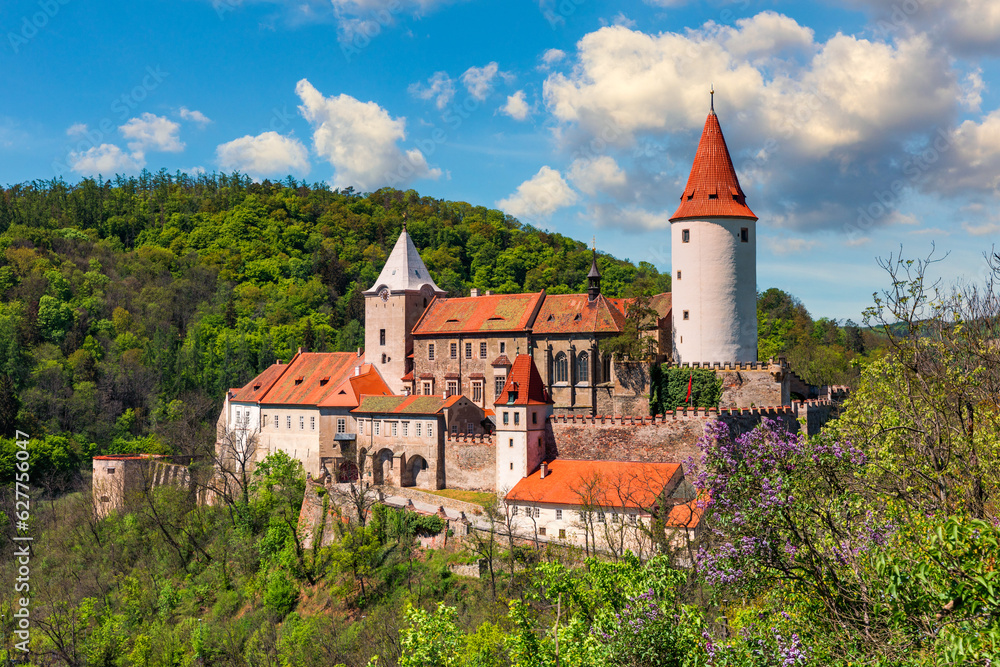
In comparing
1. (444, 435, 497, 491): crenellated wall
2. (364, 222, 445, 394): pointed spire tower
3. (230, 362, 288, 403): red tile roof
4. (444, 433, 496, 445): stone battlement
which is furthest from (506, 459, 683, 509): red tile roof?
(230, 362, 288, 403): red tile roof

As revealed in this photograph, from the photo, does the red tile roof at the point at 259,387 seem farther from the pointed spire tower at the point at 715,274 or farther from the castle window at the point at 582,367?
the pointed spire tower at the point at 715,274

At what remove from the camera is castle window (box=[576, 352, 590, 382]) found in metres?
47.7

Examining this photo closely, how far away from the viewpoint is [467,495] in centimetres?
4431

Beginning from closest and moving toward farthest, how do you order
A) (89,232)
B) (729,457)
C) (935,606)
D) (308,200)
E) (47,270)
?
1. (935,606)
2. (729,457)
3. (47,270)
4. (89,232)
5. (308,200)

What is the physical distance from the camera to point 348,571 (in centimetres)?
4197

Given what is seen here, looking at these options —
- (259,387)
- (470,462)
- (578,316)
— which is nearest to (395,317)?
(259,387)

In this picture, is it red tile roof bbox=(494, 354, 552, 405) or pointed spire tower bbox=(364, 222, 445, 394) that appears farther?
pointed spire tower bbox=(364, 222, 445, 394)

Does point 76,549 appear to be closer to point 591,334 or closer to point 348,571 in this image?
point 348,571

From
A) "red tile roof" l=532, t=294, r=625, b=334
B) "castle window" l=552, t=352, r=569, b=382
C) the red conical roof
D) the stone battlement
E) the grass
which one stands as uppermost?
the red conical roof

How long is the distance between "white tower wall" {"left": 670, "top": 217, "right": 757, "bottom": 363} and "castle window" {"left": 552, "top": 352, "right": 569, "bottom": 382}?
6.75 metres

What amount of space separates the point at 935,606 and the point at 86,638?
44.5 meters

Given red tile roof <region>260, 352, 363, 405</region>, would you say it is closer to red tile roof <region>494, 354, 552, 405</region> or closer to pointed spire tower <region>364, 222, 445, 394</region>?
pointed spire tower <region>364, 222, 445, 394</region>

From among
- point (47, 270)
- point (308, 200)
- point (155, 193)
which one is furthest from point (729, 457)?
point (155, 193)

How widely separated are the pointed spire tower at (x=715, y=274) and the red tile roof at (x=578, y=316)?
386cm
